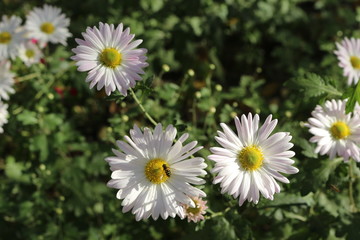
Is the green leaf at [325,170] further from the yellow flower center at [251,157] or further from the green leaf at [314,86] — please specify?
the yellow flower center at [251,157]

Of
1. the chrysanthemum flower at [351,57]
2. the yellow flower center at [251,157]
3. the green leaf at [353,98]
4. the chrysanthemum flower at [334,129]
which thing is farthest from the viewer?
the chrysanthemum flower at [351,57]

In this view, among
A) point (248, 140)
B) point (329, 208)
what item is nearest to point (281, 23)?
point (329, 208)

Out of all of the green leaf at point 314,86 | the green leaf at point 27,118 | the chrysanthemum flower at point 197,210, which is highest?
the green leaf at point 27,118

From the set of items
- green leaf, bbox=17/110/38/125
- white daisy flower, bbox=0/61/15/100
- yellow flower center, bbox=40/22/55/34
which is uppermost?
yellow flower center, bbox=40/22/55/34

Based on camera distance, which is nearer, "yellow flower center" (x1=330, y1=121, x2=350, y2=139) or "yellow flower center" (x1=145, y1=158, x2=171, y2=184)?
"yellow flower center" (x1=145, y1=158, x2=171, y2=184)

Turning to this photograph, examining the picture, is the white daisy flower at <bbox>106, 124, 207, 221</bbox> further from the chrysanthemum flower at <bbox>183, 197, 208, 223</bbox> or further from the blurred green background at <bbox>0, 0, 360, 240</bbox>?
the blurred green background at <bbox>0, 0, 360, 240</bbox>

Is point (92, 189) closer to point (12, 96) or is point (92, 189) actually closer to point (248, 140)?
point (12, 96)

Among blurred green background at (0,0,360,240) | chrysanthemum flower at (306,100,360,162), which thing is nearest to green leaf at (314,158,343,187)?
blurred green background at (0,0,360,240)

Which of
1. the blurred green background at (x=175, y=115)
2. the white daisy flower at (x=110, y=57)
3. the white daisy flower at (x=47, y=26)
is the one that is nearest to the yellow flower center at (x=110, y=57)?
the white daisy flower at (x=110, y=57)
